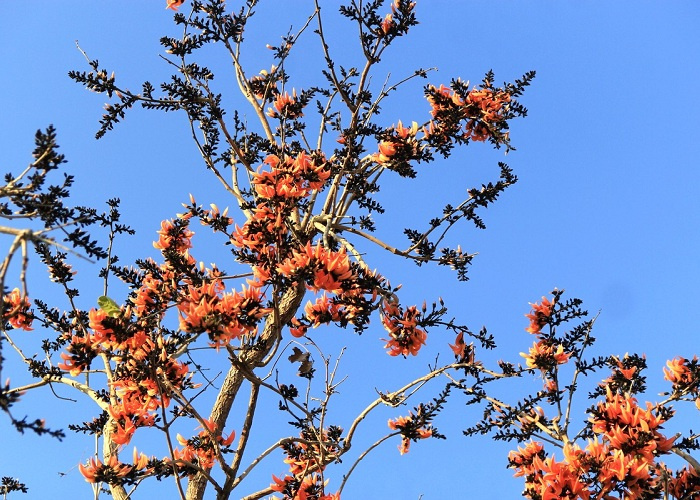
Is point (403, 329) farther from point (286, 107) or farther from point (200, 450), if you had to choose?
point (286, 107)

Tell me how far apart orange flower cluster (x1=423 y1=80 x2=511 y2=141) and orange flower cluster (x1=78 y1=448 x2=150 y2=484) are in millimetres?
3208

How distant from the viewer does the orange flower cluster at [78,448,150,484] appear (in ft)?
12.0

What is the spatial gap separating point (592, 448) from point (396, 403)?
4.02ft

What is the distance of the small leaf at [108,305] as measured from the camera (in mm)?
3412

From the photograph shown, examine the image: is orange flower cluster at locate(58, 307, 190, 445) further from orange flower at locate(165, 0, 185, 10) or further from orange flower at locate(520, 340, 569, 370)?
orange flower at locate(165, 0, 185, 10)

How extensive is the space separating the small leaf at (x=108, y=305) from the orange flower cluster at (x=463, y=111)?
9.07 ft

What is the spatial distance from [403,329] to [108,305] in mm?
1864

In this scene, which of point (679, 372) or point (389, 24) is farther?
point (389, 24)

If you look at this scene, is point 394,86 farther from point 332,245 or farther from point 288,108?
point 332,245

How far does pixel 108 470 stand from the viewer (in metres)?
3.66

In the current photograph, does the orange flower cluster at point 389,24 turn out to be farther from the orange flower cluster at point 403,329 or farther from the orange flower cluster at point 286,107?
the orange flower cluster at point 403,329

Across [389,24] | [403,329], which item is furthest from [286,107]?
[403,329]

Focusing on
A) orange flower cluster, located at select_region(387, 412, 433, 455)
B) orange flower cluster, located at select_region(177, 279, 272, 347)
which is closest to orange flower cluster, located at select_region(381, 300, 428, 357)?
orange flower cluster, located at select_region(387, 412, 433, 455)

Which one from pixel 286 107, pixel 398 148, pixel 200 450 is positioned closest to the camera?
pixel 200 450
